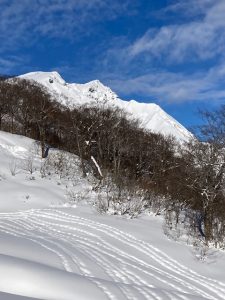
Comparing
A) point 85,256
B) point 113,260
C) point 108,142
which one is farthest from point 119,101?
point 85,256

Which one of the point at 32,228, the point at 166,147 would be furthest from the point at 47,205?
the point at 166,147

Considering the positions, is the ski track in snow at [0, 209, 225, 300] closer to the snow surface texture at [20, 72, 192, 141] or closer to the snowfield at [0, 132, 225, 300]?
the snowfield at [0, 132, 225, 300]

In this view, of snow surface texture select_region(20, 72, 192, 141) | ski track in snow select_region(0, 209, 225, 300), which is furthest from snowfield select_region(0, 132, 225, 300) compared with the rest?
snow surface texture select_region(20, 72, 192, 141)

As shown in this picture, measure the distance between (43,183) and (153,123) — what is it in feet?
363

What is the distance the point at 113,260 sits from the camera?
40.1 ft

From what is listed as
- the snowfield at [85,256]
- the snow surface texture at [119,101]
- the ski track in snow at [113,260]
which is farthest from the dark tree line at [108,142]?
the snow surface texture at [119,101]

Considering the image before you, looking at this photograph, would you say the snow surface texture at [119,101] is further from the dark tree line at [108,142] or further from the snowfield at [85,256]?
the snowfield at [85,256]

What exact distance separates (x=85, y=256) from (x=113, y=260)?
0.86 m

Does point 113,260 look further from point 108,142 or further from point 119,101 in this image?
point 119,101

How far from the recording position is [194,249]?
56.3 ft

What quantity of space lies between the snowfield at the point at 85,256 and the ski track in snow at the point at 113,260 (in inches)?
0.7

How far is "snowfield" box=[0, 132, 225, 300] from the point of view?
7535mm

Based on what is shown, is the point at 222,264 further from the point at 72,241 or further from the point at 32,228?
Answer: the point at 32,228

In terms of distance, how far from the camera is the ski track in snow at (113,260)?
921 centimetres
